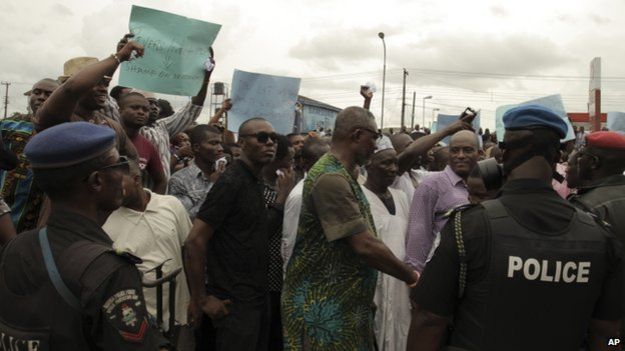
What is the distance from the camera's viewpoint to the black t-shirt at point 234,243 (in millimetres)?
3812

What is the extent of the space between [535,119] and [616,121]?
8.64 metres

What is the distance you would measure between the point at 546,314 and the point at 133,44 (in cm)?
281

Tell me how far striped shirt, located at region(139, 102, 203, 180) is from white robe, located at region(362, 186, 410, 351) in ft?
6.46

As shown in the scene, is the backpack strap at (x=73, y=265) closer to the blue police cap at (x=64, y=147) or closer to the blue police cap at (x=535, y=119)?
the blue police cap at (x=64, y=147)

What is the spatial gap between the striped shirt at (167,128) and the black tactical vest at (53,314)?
126 inches

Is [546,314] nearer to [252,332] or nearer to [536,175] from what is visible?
[536,175]

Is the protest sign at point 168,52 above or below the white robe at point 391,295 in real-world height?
above

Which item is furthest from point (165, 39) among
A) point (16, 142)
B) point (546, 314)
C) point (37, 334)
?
point (546, 314)

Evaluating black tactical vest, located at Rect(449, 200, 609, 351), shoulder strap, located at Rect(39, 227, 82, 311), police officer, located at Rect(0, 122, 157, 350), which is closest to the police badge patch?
police officer, located at Rect(0, 122, 157, 350)

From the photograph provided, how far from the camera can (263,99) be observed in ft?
20.8

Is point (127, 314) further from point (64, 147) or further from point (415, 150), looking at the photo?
point (415, 150)

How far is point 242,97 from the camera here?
20.6 feet

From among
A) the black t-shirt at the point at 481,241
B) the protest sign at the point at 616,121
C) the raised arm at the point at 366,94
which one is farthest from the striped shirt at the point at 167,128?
the protest sign at the point at 616,121

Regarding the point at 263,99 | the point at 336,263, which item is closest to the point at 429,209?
the point at 336,263
